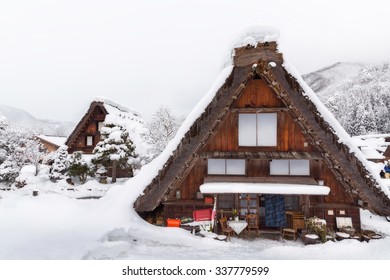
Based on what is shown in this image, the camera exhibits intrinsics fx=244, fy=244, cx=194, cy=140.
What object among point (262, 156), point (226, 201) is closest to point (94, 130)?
point (226, 201)

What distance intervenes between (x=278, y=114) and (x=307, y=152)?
1971 mm

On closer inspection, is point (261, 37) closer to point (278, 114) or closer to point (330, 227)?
point (278, 114)

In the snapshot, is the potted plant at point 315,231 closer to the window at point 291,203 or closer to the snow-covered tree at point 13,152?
the window at point 291,203

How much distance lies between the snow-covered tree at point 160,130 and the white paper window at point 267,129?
14.7 meters

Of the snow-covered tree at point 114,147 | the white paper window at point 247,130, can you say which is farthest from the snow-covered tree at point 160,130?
the white paper window at point 247,130

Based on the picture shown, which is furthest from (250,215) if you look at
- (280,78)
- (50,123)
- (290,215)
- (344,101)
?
(50,123)

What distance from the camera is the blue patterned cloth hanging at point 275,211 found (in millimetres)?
10820

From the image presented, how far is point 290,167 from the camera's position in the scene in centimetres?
1048

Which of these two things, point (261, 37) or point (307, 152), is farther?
point (307, 152)

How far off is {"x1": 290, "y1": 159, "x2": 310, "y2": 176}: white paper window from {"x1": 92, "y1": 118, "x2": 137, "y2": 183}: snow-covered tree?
14223mm

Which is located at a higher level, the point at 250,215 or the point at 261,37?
the point at 261,37
